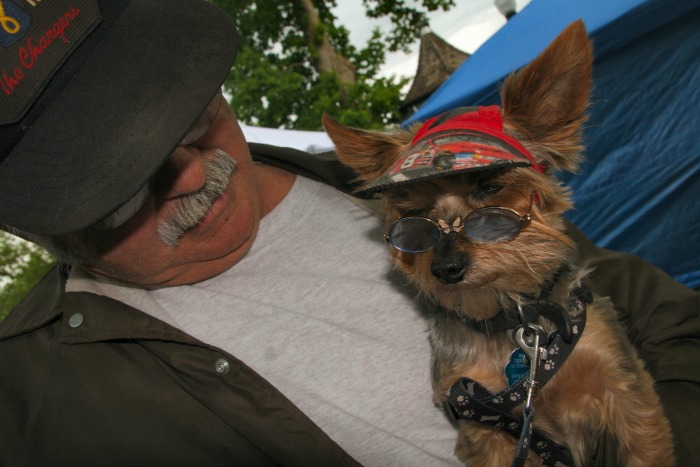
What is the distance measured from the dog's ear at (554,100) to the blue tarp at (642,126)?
2.90 meters

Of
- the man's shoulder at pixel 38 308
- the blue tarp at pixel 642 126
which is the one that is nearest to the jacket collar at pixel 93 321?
the man's shoulder at pixel 38 308

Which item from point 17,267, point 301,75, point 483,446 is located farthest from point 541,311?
point 17,267

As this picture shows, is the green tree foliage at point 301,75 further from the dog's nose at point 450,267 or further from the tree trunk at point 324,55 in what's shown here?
the dog's nose at point 450,267

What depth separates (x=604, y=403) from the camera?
234 centimetres

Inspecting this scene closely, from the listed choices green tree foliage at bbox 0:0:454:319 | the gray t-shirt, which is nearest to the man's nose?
the gray t-shirt

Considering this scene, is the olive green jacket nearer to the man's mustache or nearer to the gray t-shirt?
the gray t-shirt

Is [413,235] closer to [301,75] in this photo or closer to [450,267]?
[450,267]

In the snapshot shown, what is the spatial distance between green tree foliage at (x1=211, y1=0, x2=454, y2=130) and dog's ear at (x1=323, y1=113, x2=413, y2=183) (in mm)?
15176

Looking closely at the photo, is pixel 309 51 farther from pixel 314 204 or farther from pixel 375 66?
pixel 314 204

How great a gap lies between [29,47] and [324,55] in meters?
19.8

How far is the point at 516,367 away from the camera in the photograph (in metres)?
2.36

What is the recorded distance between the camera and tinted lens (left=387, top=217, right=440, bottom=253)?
2.36 m

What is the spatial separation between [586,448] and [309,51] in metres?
20.3

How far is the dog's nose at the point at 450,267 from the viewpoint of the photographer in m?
2.29
